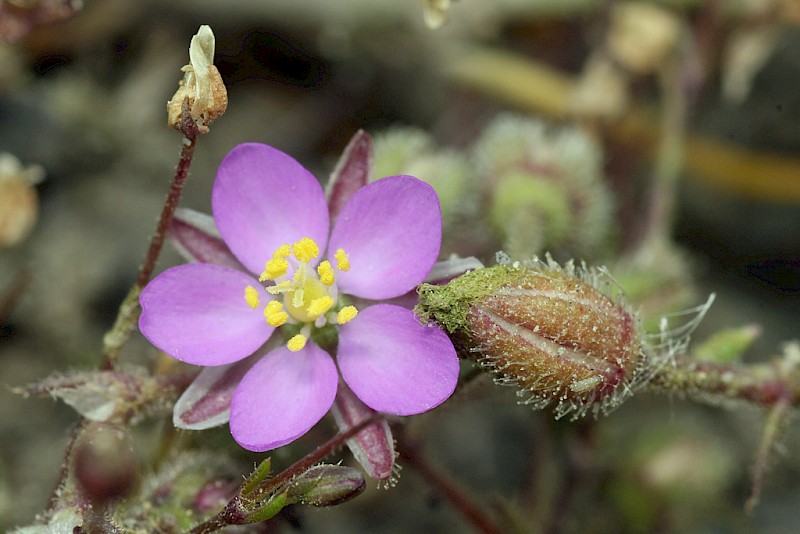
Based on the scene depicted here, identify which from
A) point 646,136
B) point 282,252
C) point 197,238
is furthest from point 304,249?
point 646,136

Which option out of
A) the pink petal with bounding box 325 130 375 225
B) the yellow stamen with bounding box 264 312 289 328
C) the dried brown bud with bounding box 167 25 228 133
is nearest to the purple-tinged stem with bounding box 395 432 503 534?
the yellow stamen with bounding box 264 312 289 328

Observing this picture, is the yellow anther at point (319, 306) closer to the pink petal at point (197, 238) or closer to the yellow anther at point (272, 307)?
the yellow anther at point (272, 307)

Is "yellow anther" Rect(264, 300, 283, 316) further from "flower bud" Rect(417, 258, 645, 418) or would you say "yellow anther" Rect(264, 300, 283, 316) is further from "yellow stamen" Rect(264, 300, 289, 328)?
"flower bud" Rect(417, 258, 645, 418)

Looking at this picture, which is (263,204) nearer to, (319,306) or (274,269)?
(274,269)

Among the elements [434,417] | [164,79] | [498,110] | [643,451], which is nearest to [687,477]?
[643,451]

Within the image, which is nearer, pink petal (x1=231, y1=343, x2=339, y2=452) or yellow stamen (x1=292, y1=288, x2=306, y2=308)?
pink petal (x1=231, y1=343, x2=339, y2=452)

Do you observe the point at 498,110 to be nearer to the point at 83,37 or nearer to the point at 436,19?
the point at 436,19

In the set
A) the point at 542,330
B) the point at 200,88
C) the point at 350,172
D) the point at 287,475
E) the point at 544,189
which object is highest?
the point at 200,88
